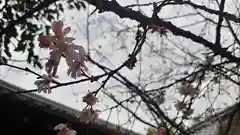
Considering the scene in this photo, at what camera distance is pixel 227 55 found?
2.13 metres

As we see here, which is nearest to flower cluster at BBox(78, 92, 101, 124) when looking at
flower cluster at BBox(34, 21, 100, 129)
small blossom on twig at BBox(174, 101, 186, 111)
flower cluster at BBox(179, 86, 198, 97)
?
→ flower cluster at BBox(34, 21, 100, 129)

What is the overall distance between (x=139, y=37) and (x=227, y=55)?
2.97 ft

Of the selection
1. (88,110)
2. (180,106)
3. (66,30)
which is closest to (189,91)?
(180,106)

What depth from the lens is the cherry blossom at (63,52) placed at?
1123mm

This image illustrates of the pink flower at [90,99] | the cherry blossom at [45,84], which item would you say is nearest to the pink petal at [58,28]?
the cherry blossom at [45,84]

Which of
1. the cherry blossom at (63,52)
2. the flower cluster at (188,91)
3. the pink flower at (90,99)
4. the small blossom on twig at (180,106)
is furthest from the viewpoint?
the flower cluster at (188,91)

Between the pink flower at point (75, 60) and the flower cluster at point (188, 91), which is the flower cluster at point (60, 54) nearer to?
the pink flower at point (75, 60)

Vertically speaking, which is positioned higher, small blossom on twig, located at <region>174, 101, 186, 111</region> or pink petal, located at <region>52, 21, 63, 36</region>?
small blossom on twig, located at <region>174, 101, 186, 111</region>

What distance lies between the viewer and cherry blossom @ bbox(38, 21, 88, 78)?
1123 mm

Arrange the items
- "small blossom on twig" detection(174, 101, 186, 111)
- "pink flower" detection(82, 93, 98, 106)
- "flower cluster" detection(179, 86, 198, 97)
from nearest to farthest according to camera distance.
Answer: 1. "pink flower" detection(82, 93, 98, 106)
2. "small blossom on twig" detection(174, 101, 186, 111)
3. "flower cluster" detection(179, 86, 198, 97)

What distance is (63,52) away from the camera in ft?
3.76

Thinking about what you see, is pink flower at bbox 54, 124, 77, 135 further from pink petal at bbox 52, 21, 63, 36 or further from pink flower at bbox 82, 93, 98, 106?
pink petal at bbox 52, 21, 63, 36

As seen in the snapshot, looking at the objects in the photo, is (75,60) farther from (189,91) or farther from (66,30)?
(189,91)

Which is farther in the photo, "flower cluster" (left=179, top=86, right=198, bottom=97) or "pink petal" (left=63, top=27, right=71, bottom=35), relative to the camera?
"flower cluster" (left=179, top=86, right=198, bottom=97)
